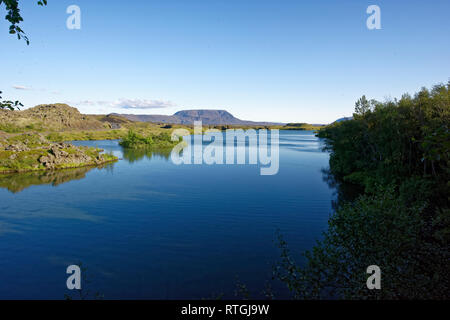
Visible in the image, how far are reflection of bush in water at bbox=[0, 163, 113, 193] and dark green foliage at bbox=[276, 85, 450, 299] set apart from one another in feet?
183

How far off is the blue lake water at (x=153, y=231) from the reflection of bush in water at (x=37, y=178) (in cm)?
40

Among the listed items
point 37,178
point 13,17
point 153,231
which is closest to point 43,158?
point 37,178

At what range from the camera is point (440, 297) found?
42.7 ft

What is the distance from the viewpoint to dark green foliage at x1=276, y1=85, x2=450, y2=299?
552 inches

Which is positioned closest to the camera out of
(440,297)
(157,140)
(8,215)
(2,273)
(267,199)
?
(440,297)

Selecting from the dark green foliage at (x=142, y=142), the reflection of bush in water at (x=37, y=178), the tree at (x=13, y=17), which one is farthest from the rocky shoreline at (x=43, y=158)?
the tree at (x=13, y=17)

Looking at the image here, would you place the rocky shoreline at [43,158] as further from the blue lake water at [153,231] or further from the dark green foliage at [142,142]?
the dark green foliage at [142,142]

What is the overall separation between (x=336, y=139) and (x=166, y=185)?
4747cm

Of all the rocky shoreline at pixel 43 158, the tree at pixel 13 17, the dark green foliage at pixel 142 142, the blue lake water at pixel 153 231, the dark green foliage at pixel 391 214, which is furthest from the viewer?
the dark green foliage at pixel 142 142

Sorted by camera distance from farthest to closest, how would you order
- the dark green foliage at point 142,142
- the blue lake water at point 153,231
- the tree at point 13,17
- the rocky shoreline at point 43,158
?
the dark green foliage at point 142,142
the rocky shoreline at point 43,158
the blue lake water at point 153,231
the tree at point 13,17

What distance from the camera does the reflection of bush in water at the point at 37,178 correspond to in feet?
182

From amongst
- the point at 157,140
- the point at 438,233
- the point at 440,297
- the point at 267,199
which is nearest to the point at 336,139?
the point at 267,199

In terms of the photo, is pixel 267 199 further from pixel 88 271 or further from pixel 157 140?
pixel 157 140

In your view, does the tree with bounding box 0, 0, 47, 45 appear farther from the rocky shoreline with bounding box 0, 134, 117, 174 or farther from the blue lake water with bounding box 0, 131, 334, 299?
the rocky shoreline with bounding box 0, 134, 117, 174
